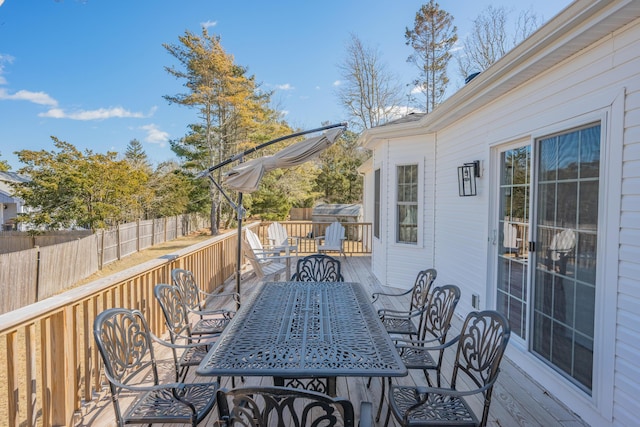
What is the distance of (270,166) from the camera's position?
159 inches

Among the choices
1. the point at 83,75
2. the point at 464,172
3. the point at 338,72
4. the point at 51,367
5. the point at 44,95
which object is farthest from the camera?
the point at 44,95

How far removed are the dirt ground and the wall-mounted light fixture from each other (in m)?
10.1

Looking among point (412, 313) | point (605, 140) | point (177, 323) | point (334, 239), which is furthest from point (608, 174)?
point (334, 239)

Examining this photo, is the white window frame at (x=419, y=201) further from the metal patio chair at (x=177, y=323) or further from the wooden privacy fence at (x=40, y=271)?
the wooden privacy fence at (x=40, y=271)

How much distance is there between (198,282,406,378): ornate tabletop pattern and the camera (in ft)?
5.37

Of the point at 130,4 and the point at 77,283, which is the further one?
the point at 130,4

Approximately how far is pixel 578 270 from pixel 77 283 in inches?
448

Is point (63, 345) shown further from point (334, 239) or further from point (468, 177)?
point (334, 239)

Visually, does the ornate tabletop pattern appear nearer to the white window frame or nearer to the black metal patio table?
the black metal patio table

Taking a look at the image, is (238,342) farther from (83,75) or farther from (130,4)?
(83,75)

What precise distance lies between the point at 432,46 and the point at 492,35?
286 cm

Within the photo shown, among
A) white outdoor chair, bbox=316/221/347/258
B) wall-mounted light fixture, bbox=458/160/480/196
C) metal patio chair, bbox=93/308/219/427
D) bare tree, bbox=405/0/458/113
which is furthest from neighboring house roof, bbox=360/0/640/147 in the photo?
bare tree, bbox=405/0/458/113

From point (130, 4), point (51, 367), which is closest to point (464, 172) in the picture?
point (51, 367)

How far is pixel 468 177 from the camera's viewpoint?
4.23 meters
